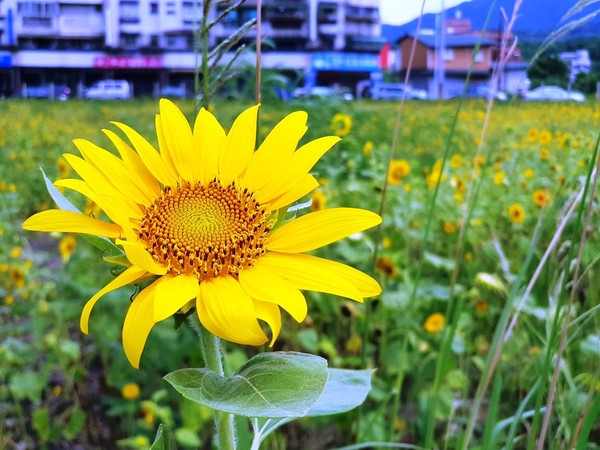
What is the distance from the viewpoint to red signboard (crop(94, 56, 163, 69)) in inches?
247

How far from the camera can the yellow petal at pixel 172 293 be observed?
244mm

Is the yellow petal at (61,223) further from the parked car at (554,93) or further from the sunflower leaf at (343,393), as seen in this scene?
the parked car at (554,93)

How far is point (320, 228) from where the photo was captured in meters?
0.29

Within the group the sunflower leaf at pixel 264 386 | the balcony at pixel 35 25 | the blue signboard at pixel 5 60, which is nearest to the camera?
the sunflower leaf at pixel 264 386

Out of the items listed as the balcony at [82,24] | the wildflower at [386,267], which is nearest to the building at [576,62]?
the wildflower at [386,267]

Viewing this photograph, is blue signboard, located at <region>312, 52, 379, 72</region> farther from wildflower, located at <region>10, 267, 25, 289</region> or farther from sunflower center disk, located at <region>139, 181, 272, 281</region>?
sunflower center disk, located at <region>139, 181, 272, 281</region>

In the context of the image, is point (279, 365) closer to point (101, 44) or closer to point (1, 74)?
point (1, 74)

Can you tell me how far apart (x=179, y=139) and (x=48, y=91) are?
246 inches

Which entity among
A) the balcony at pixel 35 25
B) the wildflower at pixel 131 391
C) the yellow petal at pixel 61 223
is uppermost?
the balcony at pixel 35 25

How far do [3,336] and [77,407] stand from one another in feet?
0.71

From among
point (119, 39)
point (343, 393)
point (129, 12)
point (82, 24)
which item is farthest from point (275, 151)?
point (119, 39)

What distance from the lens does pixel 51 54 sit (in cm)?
579

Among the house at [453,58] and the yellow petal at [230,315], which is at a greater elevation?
the house at [453,58]

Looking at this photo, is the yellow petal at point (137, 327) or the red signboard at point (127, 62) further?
the red signboard at point (127, 62)
